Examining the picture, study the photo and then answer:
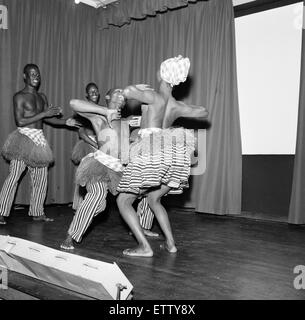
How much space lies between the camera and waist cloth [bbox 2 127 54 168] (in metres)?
4.01

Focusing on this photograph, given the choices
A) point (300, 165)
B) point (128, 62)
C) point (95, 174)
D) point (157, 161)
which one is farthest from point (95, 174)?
point (128, 62)

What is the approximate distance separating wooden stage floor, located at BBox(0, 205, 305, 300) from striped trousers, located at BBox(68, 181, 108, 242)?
16cm

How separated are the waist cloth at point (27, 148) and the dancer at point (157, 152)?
1724 mm

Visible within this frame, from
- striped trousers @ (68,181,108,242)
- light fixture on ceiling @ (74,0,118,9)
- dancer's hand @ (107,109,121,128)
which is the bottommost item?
striped trousers @ (68,181,108,242)

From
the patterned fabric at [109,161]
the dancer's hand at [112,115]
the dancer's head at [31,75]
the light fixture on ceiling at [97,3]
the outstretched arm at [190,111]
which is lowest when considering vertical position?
the patterned fabric at [109,161]

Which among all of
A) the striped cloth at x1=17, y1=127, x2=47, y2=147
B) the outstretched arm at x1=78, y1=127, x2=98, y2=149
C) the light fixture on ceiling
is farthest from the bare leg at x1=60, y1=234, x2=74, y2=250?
the light fixture on ceiling

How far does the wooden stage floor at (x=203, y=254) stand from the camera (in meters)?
2.09

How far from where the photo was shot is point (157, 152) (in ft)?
8.56

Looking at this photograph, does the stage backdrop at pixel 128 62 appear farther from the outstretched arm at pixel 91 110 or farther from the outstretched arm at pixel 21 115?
the outstretched arm at pixel 91 110

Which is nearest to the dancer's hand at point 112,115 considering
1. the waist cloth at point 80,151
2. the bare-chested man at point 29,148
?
the bare-chested man at point 29,148

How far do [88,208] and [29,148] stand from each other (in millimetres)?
1525

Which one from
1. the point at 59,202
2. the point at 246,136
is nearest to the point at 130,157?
the point at 246,136

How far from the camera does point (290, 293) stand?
2.06m

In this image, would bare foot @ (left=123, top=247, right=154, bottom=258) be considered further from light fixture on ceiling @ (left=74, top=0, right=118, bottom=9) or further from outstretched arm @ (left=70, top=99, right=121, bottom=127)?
light fixture on ceiling @ (left=74, top=0, right=118, bottom=9)
